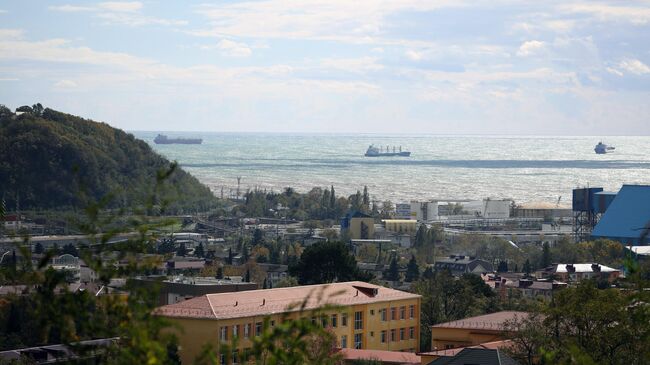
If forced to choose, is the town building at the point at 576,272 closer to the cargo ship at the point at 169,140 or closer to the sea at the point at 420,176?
the sea at the point at 420,176

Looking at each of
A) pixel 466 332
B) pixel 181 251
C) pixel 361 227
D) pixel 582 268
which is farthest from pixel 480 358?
pixel 361 227

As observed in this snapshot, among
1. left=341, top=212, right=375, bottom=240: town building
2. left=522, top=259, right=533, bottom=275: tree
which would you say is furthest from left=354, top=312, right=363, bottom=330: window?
left=341, top=212, right=375, bottom=240: town building

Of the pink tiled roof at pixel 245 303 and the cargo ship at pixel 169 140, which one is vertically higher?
the cargo ship at pixel 169 140

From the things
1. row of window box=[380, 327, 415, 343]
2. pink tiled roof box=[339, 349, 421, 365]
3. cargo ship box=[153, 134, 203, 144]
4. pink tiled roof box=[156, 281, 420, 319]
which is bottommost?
row of window box=[380, 327, 415, 343]

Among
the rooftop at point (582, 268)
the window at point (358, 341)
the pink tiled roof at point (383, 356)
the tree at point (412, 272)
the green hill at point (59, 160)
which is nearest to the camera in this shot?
the pink tiled roof at point (383, 356)

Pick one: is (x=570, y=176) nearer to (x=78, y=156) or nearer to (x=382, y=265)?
(x=78, y=156)

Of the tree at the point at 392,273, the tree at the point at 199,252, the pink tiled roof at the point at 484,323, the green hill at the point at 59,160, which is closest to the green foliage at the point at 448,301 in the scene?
the pink tiled roof at the point at 484,323

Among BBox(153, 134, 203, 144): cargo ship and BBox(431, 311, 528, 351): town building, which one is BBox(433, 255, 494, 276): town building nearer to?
BBox(431, 311, 528, 351): town building
